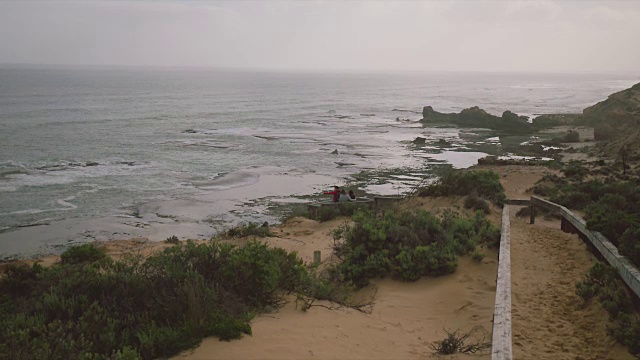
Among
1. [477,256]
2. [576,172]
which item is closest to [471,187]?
[477,256]

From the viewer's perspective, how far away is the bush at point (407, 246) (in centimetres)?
966

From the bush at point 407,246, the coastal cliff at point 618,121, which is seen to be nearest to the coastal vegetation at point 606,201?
the bush at point 407,246

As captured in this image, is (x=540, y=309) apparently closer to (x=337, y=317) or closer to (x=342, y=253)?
(x=337, y=317)

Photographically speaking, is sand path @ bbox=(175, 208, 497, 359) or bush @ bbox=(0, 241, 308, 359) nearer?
bush @ bbox=(0, 241, 308, 359)

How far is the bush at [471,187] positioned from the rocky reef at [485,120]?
37.7m

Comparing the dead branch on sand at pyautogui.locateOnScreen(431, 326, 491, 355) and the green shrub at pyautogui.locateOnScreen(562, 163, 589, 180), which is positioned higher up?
the dead branch on sand at pyautogui.locateOnScreen(431, 326, 491, 355)

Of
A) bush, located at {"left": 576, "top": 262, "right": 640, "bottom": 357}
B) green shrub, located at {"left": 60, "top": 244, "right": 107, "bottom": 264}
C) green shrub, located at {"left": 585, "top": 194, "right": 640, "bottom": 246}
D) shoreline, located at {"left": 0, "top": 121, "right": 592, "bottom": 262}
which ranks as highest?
green shrub, located at {"left": 585, "top": 194, "right": 640, "bottom": 246}

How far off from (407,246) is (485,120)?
53868mm

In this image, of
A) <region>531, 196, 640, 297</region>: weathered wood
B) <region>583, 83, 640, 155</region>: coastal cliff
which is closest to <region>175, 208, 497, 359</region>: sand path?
<region>531, 196, 640, 297</region>: weathered wood

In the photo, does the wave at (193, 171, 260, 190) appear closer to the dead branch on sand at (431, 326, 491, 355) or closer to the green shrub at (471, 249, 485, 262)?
the green shrub at (471, 249, 485, 262)

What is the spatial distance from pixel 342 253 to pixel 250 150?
31.2 m

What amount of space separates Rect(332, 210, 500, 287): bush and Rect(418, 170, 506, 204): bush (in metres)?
5.98

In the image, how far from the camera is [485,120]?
60.1 meters

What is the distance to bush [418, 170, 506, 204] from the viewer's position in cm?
1726
